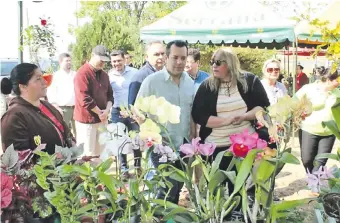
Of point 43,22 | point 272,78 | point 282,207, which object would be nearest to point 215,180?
point 282,207

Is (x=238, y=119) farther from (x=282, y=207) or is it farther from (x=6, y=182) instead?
(x=6, y=182)

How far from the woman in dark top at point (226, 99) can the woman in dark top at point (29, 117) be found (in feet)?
2.86

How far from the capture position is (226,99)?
111 inches

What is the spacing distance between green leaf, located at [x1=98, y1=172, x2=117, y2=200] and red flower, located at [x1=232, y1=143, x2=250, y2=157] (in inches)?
17.0

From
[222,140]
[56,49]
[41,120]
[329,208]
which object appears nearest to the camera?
[329,208]

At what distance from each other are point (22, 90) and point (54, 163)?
0.92 meters

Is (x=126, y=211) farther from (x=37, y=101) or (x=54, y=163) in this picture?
(x=37, y=101)

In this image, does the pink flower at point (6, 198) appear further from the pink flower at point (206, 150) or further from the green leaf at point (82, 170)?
the pink flower at point (206, 150)

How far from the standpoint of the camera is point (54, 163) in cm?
157

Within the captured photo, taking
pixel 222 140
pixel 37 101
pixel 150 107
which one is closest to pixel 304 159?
pixel 222 140

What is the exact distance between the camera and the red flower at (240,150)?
1507mm

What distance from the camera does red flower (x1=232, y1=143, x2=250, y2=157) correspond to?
1.51m

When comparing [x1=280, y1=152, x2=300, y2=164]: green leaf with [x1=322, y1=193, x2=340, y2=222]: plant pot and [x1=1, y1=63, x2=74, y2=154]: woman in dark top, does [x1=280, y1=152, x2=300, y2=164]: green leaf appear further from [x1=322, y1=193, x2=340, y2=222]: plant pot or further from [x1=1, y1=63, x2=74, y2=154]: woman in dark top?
[x1=1, y1=63, x2=74, y2=154]: woman in dark top

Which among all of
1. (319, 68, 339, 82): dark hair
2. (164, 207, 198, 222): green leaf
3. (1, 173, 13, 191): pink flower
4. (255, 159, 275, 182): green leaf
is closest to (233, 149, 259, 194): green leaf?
(255, 159, 275, 182): green leaf
